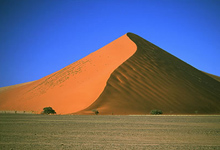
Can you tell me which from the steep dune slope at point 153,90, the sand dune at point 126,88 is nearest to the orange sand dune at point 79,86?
the sand dune at point 126,88

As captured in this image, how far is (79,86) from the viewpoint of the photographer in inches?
1484

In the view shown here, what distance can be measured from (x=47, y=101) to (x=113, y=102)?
10912 mm

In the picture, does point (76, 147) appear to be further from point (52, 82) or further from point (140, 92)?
point (52, 82)

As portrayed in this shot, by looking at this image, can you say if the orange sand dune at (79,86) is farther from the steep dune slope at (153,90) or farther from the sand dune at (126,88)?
the steep dune slope at (153,90)

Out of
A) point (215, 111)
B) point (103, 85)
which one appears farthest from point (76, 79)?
point (215, 111)

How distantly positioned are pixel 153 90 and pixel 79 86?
10.2 m

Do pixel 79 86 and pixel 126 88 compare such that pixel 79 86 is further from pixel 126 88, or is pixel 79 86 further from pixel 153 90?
pixel 153 90

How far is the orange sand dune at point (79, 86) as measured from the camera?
3297 centimetres

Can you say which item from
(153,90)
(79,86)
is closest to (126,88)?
(153,90)

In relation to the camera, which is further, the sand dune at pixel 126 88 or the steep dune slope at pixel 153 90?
the sand dune at pixel 126 88

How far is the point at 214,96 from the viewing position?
44312 mm

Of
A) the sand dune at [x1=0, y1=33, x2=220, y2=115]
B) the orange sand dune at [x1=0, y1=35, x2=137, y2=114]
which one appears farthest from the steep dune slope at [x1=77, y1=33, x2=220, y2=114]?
the orange sand dune at [x1=0, y1=35, x2=137, y2=114]

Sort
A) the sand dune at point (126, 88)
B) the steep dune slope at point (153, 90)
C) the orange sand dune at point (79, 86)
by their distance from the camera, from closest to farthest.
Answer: the steep dune slope at point (153, 90) < the sand dune at point (126, 88) < the orange sand dune at point (79, 86)

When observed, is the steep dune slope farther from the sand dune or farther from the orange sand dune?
the orange sand dune
